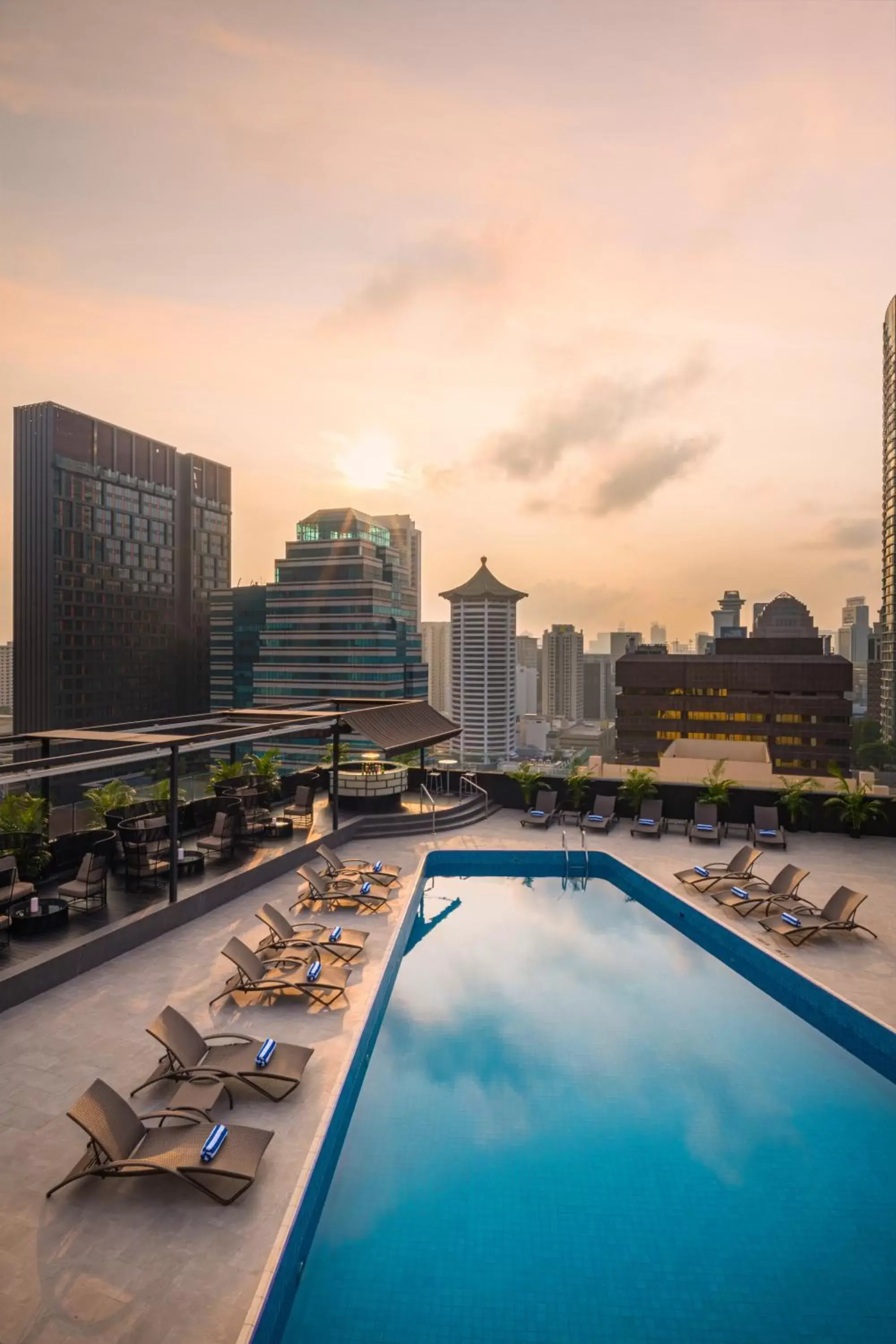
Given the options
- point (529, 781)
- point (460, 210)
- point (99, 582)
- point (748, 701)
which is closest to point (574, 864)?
point (529, 781)

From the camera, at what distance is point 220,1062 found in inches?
238

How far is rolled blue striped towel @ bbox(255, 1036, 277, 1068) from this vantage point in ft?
19.7

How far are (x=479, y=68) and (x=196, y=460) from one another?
13505 centimetres

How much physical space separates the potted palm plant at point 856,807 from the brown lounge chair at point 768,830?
1365 mm

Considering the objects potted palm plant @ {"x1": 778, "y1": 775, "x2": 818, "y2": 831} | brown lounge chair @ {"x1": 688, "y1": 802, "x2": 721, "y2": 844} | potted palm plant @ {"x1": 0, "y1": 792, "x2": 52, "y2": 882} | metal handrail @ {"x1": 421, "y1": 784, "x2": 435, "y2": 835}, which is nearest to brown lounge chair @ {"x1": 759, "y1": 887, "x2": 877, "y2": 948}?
brown lounge chair @ {"x1": 688, "y1": 802, "x2": 721, "y2": 844}

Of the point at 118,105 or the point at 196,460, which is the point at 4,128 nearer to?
the point at 118,105

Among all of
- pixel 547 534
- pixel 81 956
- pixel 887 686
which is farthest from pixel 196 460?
pixel 81 956

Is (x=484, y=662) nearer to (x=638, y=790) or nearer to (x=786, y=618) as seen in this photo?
(x=786, y=618)

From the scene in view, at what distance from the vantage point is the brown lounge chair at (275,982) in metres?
7.64

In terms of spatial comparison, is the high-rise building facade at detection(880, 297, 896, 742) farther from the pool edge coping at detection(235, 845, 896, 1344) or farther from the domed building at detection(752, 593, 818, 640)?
the pool edge coping at detection(235, 845, 896, 1344)

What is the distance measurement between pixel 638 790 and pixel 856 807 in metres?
4.56

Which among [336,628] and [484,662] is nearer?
[336,628]

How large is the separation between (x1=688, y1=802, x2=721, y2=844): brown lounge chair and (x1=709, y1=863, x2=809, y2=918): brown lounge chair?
342 cm

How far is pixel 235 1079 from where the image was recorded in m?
6.01
